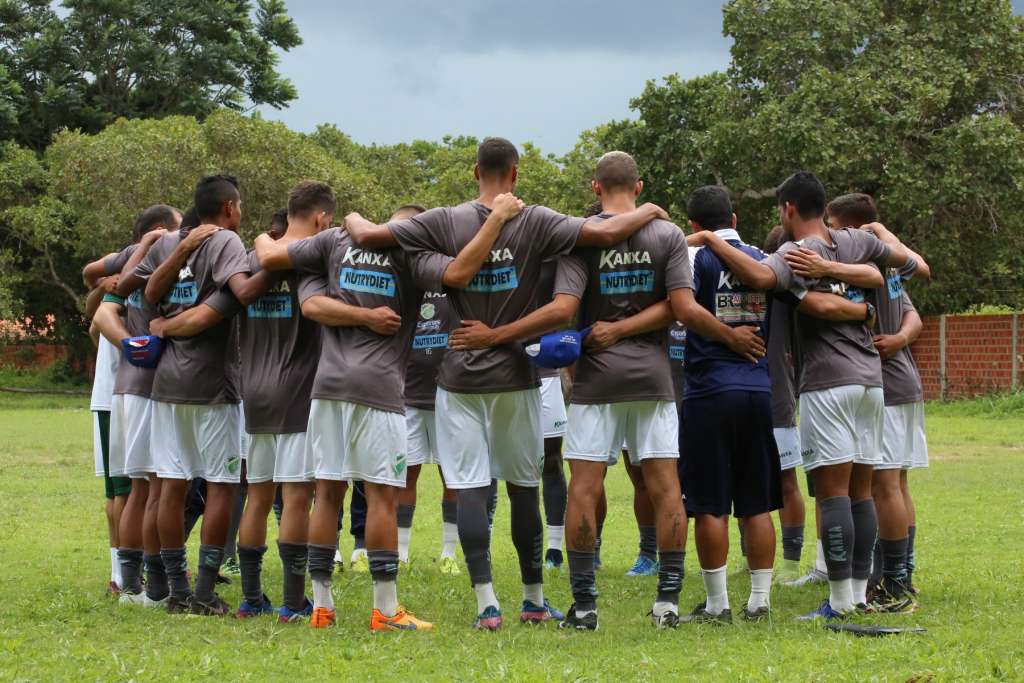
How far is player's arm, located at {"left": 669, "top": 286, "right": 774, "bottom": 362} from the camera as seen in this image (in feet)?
24.0

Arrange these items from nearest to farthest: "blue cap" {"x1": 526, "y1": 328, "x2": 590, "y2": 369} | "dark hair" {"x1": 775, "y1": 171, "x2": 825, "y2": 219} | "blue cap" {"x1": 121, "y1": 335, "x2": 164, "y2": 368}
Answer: "blue cap" {"x1": 526, "y1": 328, "x2": 590, "y2": 369}, "dark hair" {"x1": 775, "y1": 171, "x2": 825, "y2": 219}, "blue cap" {"x1": 121, "y1": 335, "x2": 164, "y2": 368}

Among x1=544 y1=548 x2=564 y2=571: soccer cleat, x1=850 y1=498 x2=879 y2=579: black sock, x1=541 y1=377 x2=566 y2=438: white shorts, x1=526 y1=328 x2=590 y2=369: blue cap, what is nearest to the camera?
x1=526 y1=328 x2=590 y2=369: blue cap

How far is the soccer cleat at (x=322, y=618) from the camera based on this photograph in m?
7.31

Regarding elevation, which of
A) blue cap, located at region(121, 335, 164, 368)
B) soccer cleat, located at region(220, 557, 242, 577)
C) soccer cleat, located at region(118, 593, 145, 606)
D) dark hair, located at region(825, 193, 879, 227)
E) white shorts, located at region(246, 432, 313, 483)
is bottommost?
soccer cleat, located at region(220, 557, 242, 577)

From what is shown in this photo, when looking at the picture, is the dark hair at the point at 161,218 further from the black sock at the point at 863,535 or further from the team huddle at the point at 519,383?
the black sock at the point at 863,535

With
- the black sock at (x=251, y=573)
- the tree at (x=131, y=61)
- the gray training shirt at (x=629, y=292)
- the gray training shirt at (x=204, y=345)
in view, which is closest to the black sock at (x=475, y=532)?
the gray training shirt at (x=629, y=292)

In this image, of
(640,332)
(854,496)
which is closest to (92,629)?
(640,332)

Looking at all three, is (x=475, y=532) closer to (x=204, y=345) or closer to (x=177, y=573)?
(x=177, y=573)

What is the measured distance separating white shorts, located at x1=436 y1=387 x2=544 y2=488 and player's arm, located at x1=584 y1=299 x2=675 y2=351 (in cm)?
48

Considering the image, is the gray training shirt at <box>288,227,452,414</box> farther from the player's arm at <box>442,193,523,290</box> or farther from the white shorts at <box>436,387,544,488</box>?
the white shorts at <box>436,387,544,488</box>

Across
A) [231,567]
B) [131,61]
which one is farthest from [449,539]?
[131,61]

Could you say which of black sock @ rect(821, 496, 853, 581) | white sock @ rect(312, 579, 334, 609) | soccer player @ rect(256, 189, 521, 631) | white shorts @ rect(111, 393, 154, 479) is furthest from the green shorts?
black sock @ rect(821, 496, 853, 581)

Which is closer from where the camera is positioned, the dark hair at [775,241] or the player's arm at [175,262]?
the player's arm at [175,262]

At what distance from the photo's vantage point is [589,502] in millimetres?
7332
